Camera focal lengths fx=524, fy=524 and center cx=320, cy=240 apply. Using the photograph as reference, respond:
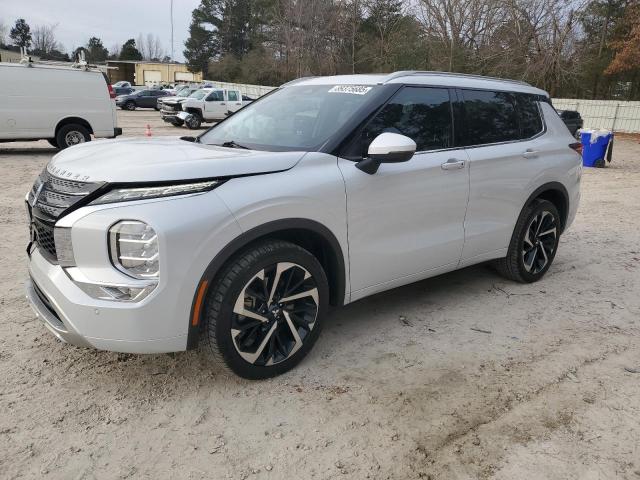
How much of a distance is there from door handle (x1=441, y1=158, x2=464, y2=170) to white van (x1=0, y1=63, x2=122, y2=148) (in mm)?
11232

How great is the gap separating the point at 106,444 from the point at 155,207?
1.18 m

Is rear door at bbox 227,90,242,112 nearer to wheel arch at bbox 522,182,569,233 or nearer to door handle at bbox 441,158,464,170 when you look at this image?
wheel arch at bbox 522,182,569,233

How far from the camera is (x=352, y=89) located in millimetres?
3688

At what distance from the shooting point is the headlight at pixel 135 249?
2.52 meters

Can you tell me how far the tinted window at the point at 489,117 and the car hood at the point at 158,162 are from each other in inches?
66.4

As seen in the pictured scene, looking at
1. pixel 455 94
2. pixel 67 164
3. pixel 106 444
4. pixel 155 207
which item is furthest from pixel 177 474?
pixel 455 94

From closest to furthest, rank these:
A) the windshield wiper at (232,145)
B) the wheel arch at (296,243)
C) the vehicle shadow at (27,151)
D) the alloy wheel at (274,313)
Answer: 1. the wheel arch at (296,243)
2. the alloy wheel at (274,313)
3. the windshield wiper at (232,145)
4. the vehicle shadow at (27,151)

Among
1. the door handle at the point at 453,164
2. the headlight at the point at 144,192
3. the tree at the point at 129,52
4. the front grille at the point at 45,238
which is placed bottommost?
the front grille at the point at 45,238

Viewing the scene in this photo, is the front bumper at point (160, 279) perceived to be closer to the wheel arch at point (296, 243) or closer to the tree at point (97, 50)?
the wheel arch at point (296, 243)

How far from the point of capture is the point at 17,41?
94.7 meters

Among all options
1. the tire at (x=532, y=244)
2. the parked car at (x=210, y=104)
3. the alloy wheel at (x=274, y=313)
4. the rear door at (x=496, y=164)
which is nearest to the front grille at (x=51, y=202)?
the alloy wheel at (x=274, y=313)

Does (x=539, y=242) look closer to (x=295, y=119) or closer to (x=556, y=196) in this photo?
(x=556, y=196)

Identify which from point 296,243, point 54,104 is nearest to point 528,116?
point 296,243

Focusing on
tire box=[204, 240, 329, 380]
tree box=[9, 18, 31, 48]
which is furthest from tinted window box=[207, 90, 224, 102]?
tree box=[9, 18, 31, 48]
